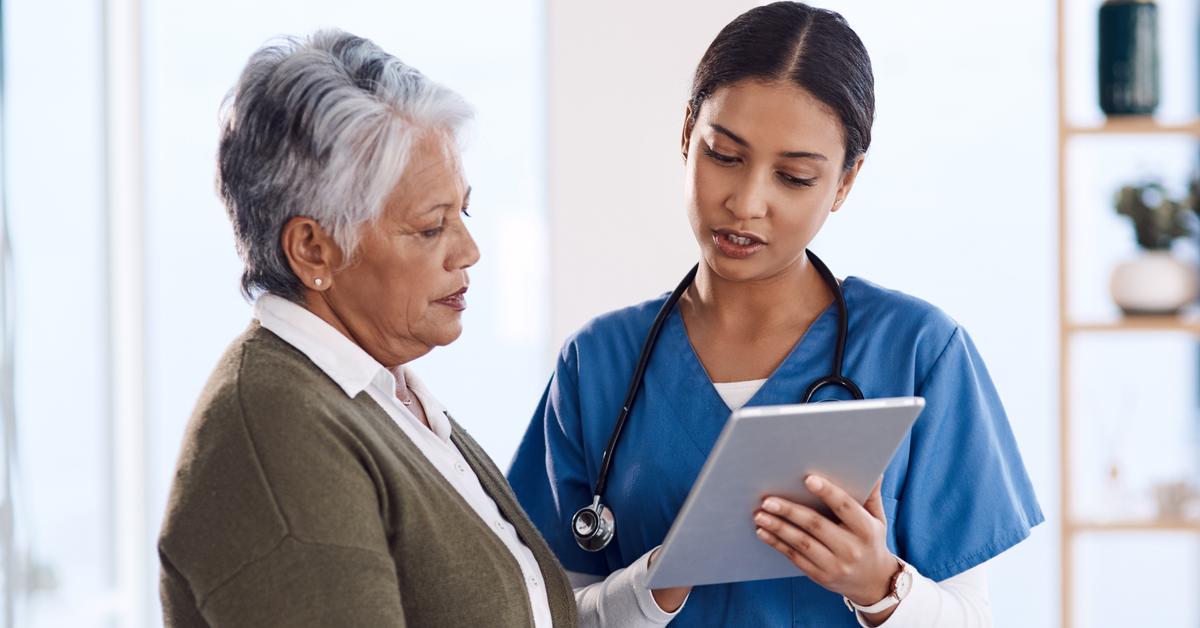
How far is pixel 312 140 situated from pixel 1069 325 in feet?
5.54

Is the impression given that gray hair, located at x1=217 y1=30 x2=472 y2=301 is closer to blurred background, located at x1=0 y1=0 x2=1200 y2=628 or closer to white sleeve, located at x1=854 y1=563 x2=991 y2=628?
white sleeve, located at x1=854 y1=563 x2=991 y2=628

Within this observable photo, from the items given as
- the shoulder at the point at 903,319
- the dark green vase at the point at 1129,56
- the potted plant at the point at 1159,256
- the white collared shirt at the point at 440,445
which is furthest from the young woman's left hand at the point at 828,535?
the dark green vase at the point at 1129,56

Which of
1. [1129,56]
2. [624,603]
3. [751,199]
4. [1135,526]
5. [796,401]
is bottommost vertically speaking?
[1135,526]

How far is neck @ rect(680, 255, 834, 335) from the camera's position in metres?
1.52

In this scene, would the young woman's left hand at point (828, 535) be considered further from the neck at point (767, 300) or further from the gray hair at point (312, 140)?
the gray hair at point (312, 140)

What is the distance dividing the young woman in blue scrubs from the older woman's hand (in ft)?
0.10

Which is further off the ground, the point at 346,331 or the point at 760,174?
the point at 760,174

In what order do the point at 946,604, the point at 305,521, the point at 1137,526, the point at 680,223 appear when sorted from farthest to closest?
the point at 680,223, the point at 1137,526, the point at 946,604, the point at 305,521

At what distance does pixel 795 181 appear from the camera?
138cm

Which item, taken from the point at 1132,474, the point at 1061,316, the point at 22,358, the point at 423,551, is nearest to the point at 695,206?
the point at 423,551

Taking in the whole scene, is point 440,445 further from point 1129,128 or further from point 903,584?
point 1129,128

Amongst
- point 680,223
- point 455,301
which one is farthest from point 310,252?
point 680,223

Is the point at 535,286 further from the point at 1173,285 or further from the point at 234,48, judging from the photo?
the point at 1173,285

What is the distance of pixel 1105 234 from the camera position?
8.71ft
